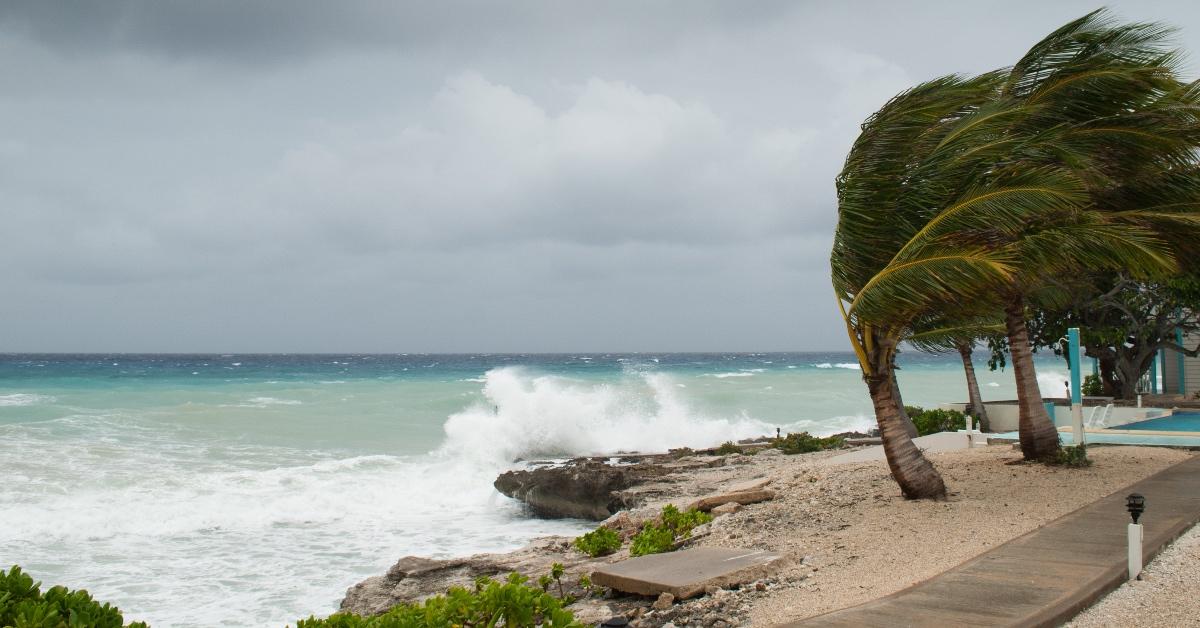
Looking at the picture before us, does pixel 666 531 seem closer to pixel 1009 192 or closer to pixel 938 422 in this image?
pixel 1009 192

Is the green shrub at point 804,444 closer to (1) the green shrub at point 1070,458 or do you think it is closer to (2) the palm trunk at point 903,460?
(1) the green shrub at point 1070,458

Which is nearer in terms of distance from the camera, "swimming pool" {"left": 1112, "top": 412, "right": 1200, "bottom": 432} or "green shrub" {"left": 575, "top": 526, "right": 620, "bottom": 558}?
"green shrub" {"left": 575, "top": 526, "right": 620, "bottom": 558}

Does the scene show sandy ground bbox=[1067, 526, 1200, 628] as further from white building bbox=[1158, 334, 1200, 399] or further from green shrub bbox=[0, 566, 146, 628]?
white building bbox=[1158, 334, 1200, 399]

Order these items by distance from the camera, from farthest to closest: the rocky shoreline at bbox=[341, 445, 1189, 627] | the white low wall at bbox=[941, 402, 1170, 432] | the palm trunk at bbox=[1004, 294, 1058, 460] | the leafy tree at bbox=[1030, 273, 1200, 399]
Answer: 1. the leafy tree at bbox=[1030, 273, 1200, 399]
2. the white low wall at bbox=[941, 402, 1170, 432]
3. the palm trunk at bbox=[1004, 294, 1058, 460]
4. the rocky shoreline at bbox=[341, 445, 1189, 627]

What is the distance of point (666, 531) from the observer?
9.75 metres

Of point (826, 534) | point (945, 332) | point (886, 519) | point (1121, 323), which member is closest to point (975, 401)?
point (1121, 323)

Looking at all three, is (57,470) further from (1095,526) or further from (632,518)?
(1095,526)

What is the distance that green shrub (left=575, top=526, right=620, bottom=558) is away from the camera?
10.2 metres

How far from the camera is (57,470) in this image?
20.3 meters

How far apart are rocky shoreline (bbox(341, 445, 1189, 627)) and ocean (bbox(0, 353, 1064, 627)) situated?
1.71 metres

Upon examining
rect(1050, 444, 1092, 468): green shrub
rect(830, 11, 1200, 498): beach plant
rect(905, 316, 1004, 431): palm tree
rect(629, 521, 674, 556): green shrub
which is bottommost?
rect(629, 521, 674, 556): green shrub

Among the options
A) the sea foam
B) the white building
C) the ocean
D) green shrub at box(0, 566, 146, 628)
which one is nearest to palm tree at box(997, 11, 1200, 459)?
the ocean

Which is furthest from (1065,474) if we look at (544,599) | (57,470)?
(57,470)

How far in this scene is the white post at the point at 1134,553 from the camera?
6535mm
